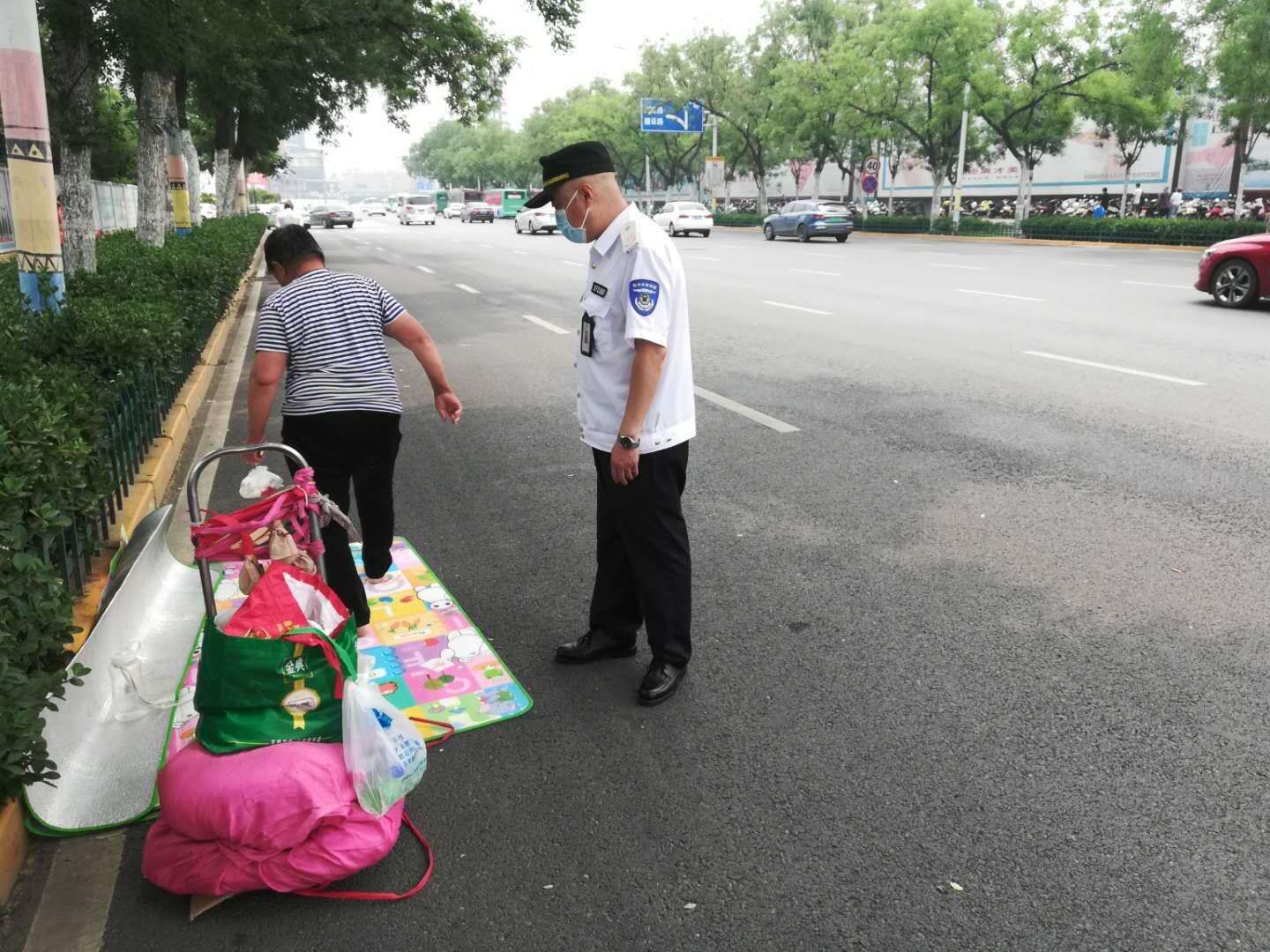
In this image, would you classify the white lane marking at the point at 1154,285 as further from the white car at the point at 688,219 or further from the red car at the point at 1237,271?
the white car at the point at 688,219

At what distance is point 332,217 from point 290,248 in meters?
56.9

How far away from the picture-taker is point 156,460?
610 centimetres

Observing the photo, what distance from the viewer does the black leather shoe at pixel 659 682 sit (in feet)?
11.5

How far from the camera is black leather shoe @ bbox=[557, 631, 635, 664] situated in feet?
12.5

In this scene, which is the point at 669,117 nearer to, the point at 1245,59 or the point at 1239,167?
the point at 1239,167

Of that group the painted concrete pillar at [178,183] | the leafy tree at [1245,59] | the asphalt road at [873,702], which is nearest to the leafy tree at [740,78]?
the leafy tree at [1245,59]

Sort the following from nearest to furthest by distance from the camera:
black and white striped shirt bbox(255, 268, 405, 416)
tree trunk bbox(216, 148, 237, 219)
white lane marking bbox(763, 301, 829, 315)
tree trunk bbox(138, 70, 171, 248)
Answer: black and white striped shirt bbox(255, 268, 405, 416) < tree trunk bbox(138, 70, 171, 248) < white lane marking bbox(763, 301, 829, 315) < tree trunk bbox(216, 148, 237, 219)

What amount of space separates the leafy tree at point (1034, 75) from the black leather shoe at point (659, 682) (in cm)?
3623

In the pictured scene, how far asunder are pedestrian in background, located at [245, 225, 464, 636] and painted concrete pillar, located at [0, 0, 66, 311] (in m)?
3.18

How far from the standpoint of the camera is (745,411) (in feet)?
26.2

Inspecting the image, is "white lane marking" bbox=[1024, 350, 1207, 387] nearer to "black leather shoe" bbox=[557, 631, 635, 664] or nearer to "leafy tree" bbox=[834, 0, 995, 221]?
"black leather shoe" bbox=[557, 631, 635, 664]

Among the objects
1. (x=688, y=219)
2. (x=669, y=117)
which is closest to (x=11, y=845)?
(x=688, y=219)

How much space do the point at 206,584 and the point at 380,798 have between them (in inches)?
28.6

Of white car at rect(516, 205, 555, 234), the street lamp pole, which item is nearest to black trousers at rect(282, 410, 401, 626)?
the street lamp pole
